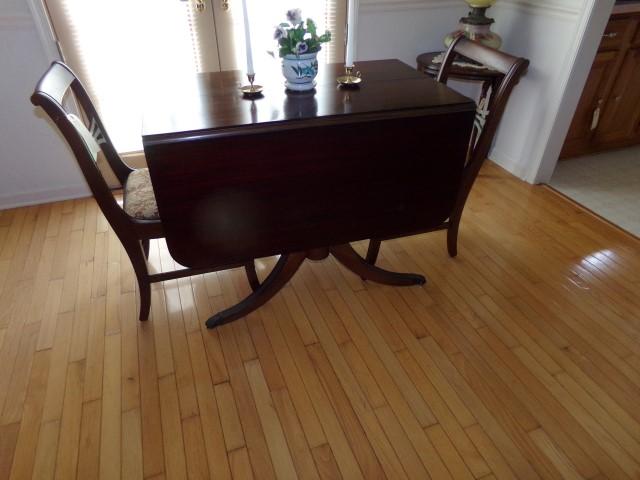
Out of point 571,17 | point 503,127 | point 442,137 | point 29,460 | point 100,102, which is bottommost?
point 29,460

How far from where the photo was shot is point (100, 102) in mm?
2166

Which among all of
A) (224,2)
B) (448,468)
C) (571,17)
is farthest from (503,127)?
(448,468)

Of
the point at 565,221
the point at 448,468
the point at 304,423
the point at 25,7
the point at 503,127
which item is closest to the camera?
the point at 448,468

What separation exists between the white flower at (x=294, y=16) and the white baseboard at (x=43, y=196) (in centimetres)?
163

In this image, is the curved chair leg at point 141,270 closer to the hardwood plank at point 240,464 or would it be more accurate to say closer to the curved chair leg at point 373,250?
the hardwood plank at point 240,464

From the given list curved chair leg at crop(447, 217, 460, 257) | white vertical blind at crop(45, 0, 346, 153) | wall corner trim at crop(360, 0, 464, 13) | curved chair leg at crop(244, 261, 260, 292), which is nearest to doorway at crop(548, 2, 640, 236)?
wall corner trim at crop(360, 0, 464, 13)

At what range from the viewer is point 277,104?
1.29m

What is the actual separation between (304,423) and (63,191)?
1.88m

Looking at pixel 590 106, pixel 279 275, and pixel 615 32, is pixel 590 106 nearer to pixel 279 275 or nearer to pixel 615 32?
pixel 615 32

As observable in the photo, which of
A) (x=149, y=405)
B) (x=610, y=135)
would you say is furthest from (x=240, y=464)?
(x=610, y=135)

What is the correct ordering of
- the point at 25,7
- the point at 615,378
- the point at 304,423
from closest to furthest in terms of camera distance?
the point at 304,423 < the point at 615,378 < the point at 25,7

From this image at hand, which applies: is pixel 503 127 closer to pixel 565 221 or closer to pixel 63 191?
pixel 565 221

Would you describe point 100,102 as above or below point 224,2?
below

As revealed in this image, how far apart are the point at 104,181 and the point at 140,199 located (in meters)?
0.17
